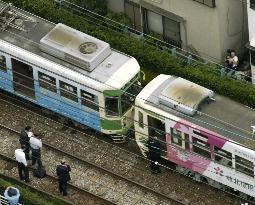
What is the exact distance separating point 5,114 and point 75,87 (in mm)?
4339

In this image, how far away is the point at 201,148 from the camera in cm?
4422

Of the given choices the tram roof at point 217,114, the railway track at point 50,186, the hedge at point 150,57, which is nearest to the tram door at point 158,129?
the tram roof at point 217,114

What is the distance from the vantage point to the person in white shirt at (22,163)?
44625mm

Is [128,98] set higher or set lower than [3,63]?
lower

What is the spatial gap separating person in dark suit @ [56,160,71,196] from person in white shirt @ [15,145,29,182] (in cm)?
144

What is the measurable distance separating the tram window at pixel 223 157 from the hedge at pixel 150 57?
4.77 m

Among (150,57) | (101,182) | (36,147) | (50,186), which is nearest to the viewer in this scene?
(36,147)

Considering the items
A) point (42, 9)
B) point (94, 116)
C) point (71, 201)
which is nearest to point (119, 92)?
point (94, 116)

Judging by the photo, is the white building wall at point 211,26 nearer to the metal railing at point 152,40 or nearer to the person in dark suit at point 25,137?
the metal railing at point 152,40

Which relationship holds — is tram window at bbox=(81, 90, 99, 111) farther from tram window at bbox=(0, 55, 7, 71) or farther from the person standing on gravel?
the person standing on gravel

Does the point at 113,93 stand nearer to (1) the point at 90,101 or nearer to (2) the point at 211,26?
(1) the point at 90,101

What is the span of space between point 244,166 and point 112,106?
6.32m

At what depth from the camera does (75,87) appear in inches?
1848

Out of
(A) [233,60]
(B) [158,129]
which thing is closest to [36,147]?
(B) [158,129]
